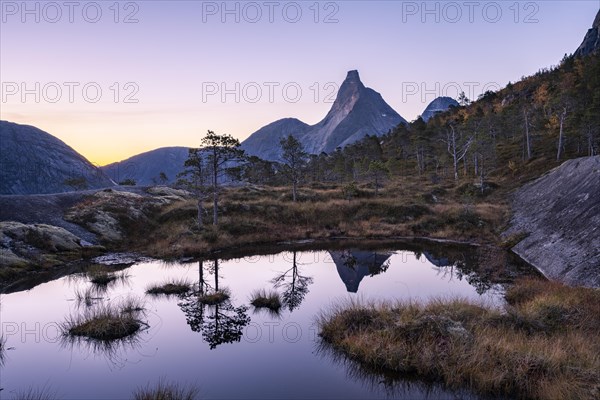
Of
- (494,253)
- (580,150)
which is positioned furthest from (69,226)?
(580,150)

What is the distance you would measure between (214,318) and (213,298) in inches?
109

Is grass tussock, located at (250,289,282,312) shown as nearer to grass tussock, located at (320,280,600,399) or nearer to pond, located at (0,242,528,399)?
pond, located at (0,242,528,399)

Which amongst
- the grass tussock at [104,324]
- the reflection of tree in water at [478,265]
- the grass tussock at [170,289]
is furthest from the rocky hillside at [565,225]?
the grass tussock at [104,324]

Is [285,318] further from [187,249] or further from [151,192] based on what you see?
[151,192]

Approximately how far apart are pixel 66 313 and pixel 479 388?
64.6ft

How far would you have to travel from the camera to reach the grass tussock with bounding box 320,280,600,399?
1120 centimetres

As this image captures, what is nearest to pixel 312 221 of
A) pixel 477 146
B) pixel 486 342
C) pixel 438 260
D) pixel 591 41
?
pixel 438 260

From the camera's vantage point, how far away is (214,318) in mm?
18938

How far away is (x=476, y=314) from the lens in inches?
626

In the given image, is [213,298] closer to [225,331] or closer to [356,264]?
[225,331]

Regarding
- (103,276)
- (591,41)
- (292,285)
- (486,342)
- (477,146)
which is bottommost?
(292,285)

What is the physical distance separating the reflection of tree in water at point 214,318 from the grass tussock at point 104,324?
266 centimetres

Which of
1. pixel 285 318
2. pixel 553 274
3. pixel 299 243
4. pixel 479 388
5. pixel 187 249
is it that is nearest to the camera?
pixel 479 388

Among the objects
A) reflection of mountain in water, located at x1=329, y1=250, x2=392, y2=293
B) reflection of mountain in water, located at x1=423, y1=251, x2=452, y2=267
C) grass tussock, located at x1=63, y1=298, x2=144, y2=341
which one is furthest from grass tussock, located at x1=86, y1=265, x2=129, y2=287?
reflection of mountain in water, located at x1=423, y1=251, x2=452, y2=267
